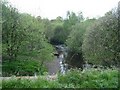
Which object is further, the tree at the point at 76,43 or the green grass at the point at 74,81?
the tree at the point at 76,43

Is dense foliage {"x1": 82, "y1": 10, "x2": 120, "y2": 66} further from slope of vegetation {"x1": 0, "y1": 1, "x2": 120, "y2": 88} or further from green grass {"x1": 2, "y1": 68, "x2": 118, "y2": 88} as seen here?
green grass {"x1": 2, "y1": 68, "x2": 118, "y2": 88}

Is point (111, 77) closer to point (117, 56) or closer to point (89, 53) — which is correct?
point (117, 56)

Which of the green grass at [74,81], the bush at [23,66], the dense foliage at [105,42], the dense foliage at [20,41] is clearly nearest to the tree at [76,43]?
the dense foliage at [20,41]

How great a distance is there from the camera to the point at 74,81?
375 centimetres

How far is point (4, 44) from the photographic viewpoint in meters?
12.0

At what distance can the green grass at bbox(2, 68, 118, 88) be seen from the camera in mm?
3557

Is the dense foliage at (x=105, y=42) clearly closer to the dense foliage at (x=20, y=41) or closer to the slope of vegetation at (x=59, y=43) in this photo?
the slope of vegetation at (x=59, y=43)

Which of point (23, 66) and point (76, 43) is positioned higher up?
point (76, 43)

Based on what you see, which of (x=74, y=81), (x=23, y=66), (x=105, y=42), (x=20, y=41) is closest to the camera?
(x=74, y=81)

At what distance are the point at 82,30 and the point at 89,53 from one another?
267 inches

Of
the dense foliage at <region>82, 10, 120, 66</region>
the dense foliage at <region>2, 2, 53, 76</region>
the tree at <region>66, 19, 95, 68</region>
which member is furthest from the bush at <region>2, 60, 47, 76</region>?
the tree at <region>66, 19, 95, 68</region>

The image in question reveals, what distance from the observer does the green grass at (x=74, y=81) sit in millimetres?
3557

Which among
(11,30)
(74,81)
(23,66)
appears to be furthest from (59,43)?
(74,81)

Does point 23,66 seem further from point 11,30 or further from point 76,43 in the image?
point 76,43
